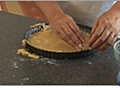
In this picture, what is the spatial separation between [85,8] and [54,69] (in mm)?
405

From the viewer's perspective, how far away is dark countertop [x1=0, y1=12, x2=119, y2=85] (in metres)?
0.83

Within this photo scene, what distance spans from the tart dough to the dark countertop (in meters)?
0.05

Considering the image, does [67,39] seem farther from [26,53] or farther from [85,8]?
[85,8]

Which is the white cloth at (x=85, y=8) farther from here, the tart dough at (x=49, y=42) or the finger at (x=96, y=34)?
the finger at (x=96, y=34)

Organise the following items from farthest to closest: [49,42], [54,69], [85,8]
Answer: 1. [85,8]
2. [49,42]
3. [54,69]

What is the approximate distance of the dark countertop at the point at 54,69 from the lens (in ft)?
2.71

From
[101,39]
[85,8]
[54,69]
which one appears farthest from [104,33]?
[85,8]

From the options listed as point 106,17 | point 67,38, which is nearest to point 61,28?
point 67,38

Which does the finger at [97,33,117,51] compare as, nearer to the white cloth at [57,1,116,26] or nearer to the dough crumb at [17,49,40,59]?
the dough crumb at [17,49,40,59]

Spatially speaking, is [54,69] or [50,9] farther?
[50,9]

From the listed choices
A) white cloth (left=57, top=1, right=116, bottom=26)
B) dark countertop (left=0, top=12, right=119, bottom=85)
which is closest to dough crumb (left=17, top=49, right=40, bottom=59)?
dark countertop (left=0, top=12, right=119, bottom=85)

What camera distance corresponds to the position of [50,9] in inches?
40.1

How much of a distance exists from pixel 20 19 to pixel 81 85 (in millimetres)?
490

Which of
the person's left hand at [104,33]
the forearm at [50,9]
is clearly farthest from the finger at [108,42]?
the forearm at [50,9]
